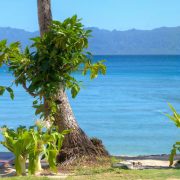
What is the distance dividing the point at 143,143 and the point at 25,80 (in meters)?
7.16

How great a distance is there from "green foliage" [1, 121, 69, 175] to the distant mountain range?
114181mm

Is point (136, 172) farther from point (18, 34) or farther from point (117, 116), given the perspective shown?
point (18, 34)

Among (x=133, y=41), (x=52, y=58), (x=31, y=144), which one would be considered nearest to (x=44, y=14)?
(x=52, y=58)

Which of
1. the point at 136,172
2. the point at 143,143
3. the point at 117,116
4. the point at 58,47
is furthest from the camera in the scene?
the point at 117,116

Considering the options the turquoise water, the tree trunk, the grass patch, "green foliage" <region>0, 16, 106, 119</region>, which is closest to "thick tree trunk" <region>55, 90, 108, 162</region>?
the tree trunk

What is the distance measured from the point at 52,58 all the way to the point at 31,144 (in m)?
1.41

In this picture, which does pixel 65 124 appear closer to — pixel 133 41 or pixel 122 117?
pixel 122 117

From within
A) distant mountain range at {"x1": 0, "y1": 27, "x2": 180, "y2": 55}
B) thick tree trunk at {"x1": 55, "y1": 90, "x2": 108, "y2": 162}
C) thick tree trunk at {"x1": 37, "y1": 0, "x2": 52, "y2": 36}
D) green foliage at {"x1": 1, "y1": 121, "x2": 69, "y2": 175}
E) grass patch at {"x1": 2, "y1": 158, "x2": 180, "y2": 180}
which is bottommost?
grass patch at {"x1": 2, "y1": 158, "x2": 180, "y2": 180}

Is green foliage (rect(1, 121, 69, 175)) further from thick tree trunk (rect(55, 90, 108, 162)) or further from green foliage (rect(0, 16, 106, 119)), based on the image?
thick tree trunk (rect(55, 90, 108, 162))

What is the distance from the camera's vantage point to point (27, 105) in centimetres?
2486

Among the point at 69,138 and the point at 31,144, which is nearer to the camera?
the point at 31,144

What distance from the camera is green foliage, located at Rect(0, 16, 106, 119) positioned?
8.74 meters

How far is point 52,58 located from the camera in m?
8.83

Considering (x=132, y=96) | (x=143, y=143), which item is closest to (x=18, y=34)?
(x=132, y=96)
